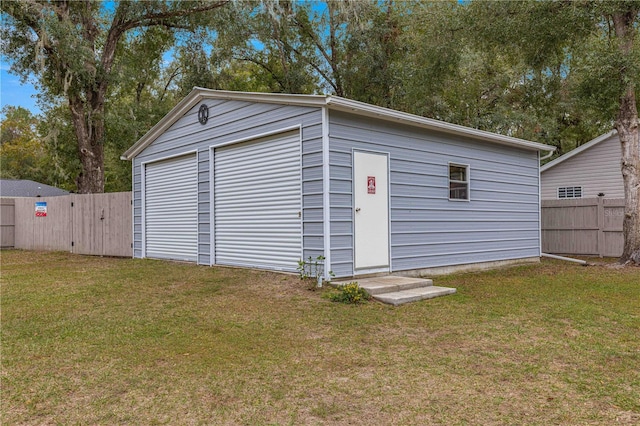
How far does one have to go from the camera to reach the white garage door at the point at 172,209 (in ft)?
30.5

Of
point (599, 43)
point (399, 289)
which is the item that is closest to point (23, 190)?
point (399, 289)

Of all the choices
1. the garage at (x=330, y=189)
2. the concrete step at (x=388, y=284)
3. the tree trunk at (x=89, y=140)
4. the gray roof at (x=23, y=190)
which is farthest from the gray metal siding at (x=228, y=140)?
the gray roof at (x=23, y=190)

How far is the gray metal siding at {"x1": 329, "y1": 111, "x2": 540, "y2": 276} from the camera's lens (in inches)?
259

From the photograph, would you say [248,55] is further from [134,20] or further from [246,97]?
[246,97]

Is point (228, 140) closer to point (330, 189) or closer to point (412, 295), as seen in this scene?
point (330, 189)

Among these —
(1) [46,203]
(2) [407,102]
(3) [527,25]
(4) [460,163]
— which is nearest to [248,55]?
(2) [407,102]

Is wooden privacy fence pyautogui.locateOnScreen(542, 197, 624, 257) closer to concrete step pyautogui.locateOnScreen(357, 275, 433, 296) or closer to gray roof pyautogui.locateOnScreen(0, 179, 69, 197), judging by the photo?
concrete step pyautogui.locateOnScreen(357, 275, 433, 296)

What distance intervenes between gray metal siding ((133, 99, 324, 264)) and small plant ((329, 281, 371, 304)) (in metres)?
0.94

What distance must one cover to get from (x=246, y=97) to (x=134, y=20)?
10086 mm

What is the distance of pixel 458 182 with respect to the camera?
8641mm

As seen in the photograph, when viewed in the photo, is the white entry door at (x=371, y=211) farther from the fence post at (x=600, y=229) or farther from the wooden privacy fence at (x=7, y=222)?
the wooden privacy fence at (x=7, y=222)

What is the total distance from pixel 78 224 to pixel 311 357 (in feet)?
35.6

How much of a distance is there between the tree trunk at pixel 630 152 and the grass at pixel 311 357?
393 cm

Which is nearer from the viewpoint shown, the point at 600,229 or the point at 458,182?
the point at 458,182
